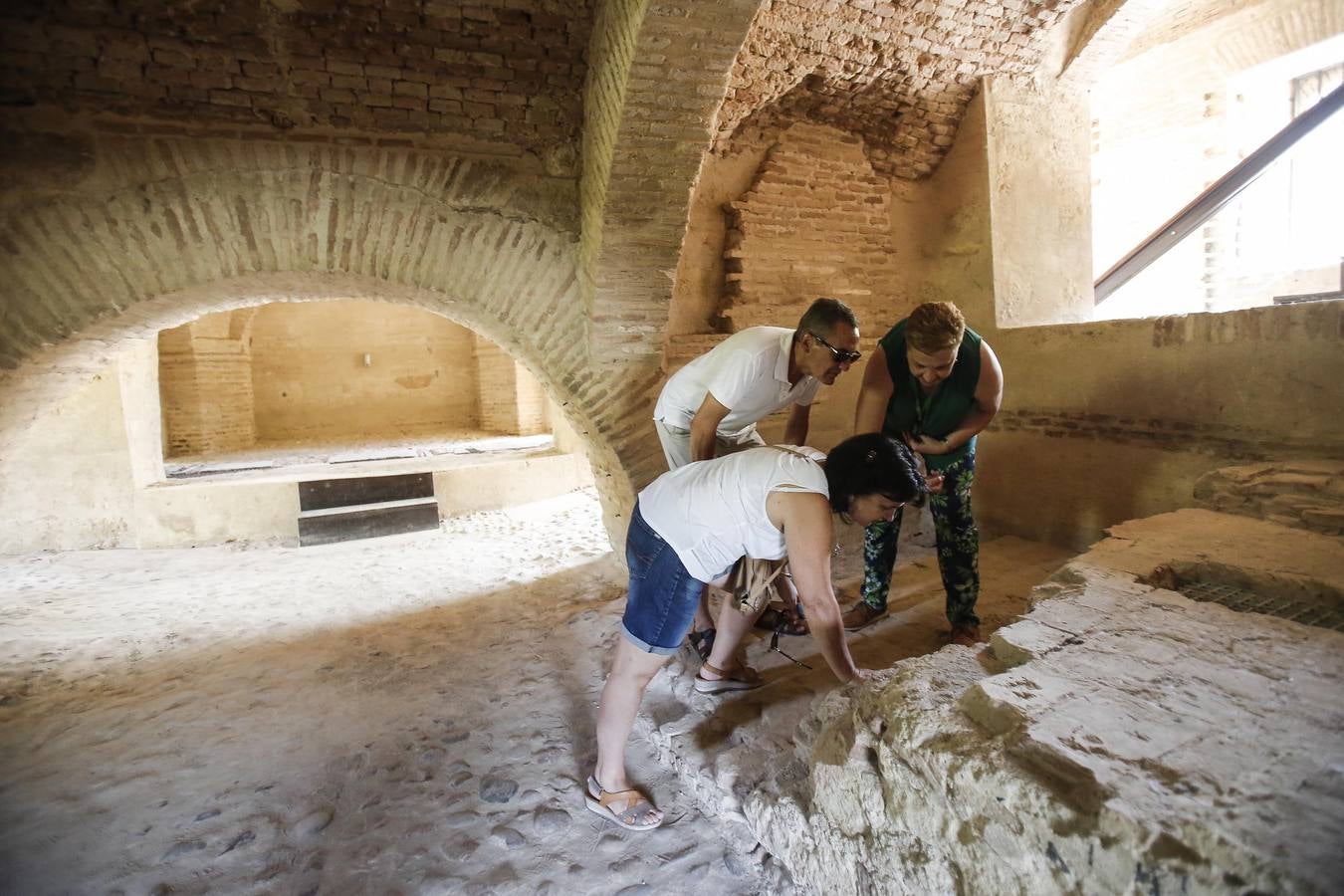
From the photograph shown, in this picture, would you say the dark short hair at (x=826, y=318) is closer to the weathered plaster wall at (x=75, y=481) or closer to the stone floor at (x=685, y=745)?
the stone floor at (x=685, y=745)

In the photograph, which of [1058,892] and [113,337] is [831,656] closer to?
[1058,892]

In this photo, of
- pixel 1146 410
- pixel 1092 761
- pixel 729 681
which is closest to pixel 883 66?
pixel 1146 410

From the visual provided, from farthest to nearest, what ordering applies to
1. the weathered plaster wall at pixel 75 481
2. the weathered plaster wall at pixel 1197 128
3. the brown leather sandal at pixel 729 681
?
the weathered plaster wall at pixel 1197 128 → the weathered plaster wall at pixel 75 481 → the brown leather sandal at pixel 729 681

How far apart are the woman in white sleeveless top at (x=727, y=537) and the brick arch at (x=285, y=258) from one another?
1968 millimetres

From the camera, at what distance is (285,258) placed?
3250 millimetres

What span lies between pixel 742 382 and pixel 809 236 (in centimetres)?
263

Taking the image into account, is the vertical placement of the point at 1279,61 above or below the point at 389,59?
above

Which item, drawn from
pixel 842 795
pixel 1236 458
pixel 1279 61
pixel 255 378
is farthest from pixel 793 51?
pixel 255 378

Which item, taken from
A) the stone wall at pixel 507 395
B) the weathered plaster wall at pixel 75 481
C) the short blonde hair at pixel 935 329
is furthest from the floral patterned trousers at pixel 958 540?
the stone wall at pixel 507 395

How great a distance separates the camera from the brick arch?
9.55 ft

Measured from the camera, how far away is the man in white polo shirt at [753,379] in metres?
2.43

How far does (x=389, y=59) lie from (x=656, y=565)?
2.90 m

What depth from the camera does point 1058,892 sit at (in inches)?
42.3

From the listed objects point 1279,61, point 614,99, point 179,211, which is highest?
point 1279,61
